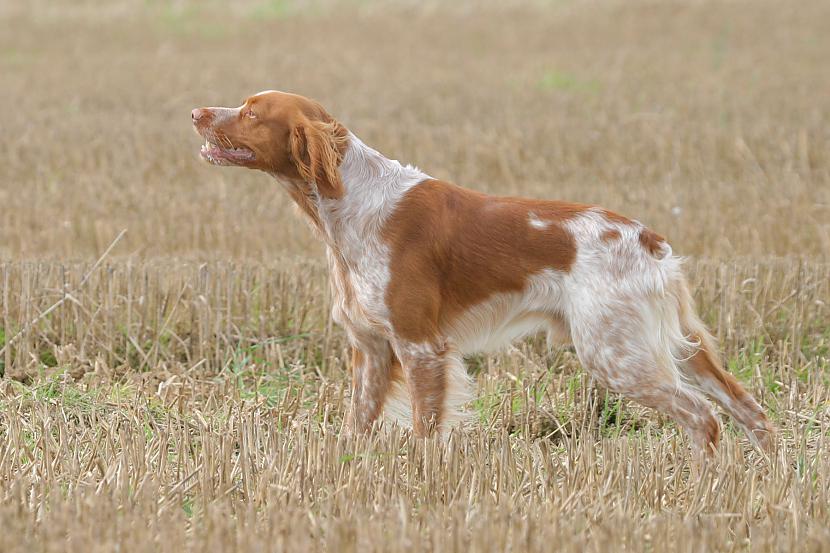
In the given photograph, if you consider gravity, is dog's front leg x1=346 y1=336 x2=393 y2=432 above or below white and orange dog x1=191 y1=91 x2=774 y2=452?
below

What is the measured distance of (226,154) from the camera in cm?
461

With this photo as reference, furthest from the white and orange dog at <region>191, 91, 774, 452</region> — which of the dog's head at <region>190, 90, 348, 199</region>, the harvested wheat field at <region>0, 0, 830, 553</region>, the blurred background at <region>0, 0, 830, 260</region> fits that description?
the blurred background at <region>0, 0, 830, 260</region>

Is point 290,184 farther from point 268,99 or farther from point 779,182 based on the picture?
point 779,182

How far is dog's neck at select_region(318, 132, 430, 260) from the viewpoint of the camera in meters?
4.68

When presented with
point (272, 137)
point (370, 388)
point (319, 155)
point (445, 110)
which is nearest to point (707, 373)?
point (370, 388)

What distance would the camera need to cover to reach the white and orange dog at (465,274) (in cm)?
460

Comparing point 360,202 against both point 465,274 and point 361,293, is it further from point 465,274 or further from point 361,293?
point 465,274

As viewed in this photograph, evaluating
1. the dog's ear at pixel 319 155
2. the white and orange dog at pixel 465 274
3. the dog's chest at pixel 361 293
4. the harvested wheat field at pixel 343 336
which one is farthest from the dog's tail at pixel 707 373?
the dog's ear at pixel 319 155

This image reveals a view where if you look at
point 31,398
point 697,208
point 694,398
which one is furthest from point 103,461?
point 697,208

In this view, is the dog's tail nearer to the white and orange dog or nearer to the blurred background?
the white and orange dog

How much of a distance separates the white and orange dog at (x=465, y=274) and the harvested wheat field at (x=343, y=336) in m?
0.27

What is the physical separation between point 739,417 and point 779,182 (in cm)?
559

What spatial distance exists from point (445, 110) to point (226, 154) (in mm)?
8153

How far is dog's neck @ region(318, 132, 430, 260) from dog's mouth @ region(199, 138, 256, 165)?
1.13 feet
